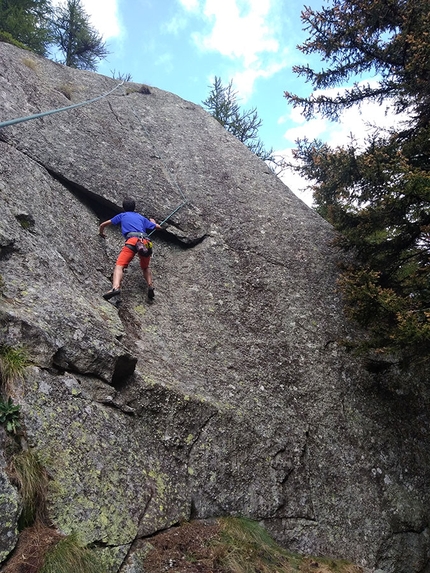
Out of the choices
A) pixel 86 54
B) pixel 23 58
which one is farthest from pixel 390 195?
pixel 86 54

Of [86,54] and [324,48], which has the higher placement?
[86,54]

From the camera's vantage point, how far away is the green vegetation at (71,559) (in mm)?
3973

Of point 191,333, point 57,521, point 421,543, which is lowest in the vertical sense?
point 57,521

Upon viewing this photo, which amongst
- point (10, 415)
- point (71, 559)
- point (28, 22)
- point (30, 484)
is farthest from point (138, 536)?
point (28, 22)

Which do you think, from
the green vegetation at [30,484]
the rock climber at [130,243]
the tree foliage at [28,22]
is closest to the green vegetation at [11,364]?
the green vegetation at [30,484]

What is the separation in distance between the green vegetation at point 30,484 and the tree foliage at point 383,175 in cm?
503

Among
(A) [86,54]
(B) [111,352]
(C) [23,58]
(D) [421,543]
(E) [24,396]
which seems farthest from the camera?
(A) [86,54]

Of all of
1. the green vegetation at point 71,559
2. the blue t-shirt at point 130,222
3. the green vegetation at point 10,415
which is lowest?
the green vegetation at point 71,559

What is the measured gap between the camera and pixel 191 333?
8.46m

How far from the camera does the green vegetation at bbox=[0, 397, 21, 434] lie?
4695 mm

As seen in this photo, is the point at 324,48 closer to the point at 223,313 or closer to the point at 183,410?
the point at 223,313

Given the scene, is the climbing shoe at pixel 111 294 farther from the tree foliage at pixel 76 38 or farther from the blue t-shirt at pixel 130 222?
the tree foliage at pixel 76 38

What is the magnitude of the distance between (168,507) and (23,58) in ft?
48.4

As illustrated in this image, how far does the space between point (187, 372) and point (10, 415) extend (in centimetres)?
318
